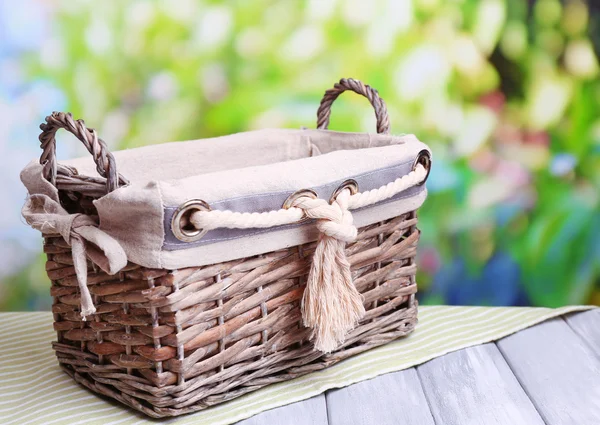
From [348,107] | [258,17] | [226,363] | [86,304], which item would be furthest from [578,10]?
[86,304]

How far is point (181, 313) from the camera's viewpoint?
108 centimetres

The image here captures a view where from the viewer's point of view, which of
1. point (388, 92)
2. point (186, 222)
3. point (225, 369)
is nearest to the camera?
point (186, 222)

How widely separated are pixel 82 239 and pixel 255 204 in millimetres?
249

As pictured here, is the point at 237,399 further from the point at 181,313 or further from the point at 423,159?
the point at 423,159

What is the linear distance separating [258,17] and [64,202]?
2.80 feet

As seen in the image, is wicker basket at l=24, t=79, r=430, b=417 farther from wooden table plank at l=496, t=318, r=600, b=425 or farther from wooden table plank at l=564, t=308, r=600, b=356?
wooden table plank at l=564, t=308, r=600, b=356

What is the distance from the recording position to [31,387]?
1299mm

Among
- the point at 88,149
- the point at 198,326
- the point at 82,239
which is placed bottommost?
the point at 198,326

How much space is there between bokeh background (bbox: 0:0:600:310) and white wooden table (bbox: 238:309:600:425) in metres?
0.56

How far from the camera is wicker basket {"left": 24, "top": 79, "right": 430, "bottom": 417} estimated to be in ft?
3.53

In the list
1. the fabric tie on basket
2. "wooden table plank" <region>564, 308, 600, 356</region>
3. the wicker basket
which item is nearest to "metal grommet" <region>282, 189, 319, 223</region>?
the wicker basket

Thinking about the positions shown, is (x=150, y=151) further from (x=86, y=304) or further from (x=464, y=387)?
(x=464, y=387)

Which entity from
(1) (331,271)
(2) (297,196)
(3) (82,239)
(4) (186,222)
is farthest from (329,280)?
(3) (82,239)

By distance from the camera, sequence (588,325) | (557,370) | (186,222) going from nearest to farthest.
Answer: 1. (186,222)
2. (557,370)
3. (588,325)
